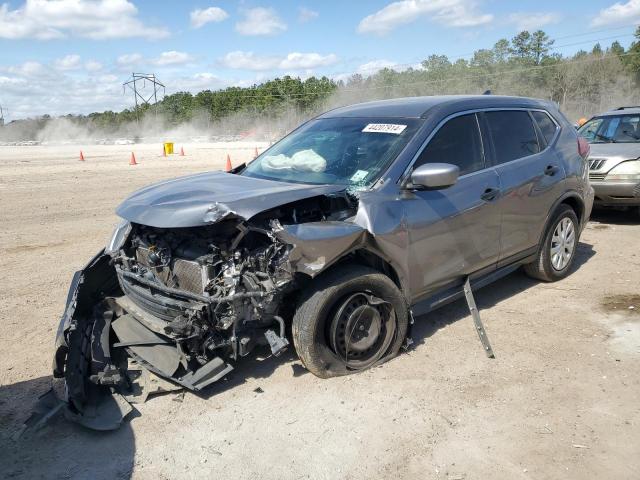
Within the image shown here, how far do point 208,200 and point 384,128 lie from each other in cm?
165

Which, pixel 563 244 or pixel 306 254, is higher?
pixel 306 254

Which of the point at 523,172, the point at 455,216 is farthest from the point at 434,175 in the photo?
the point at 523,172

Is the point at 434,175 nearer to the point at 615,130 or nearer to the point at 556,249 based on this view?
the point at 556,249

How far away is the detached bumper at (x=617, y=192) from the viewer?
8.16 m

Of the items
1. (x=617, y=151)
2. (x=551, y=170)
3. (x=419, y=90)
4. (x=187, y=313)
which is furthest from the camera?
(x=419, y=90)

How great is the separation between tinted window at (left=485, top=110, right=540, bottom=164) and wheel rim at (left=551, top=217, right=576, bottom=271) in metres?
0.96

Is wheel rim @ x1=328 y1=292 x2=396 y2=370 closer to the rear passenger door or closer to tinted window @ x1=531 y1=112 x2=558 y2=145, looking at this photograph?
the rear passenger door

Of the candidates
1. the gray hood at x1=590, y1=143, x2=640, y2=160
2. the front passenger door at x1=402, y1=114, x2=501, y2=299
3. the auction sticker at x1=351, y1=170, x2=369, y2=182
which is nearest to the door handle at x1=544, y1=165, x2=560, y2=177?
the front passenger door at x1=402, y1=114, x2=501, y2=299

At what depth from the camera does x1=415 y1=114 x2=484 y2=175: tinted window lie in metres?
4.21

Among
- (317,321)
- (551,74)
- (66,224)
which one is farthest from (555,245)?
(551,74)

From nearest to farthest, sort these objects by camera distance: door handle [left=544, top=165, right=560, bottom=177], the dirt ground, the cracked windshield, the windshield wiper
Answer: the dirt ground
the cracked windshield
door handle [left=544, top=165, right=560, bottom=177]
the windshield wiper

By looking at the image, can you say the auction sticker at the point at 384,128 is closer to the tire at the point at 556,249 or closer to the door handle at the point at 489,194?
the door handle at the point at 489,194

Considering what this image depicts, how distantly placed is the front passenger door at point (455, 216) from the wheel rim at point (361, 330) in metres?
0.37

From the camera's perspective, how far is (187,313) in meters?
3.44
